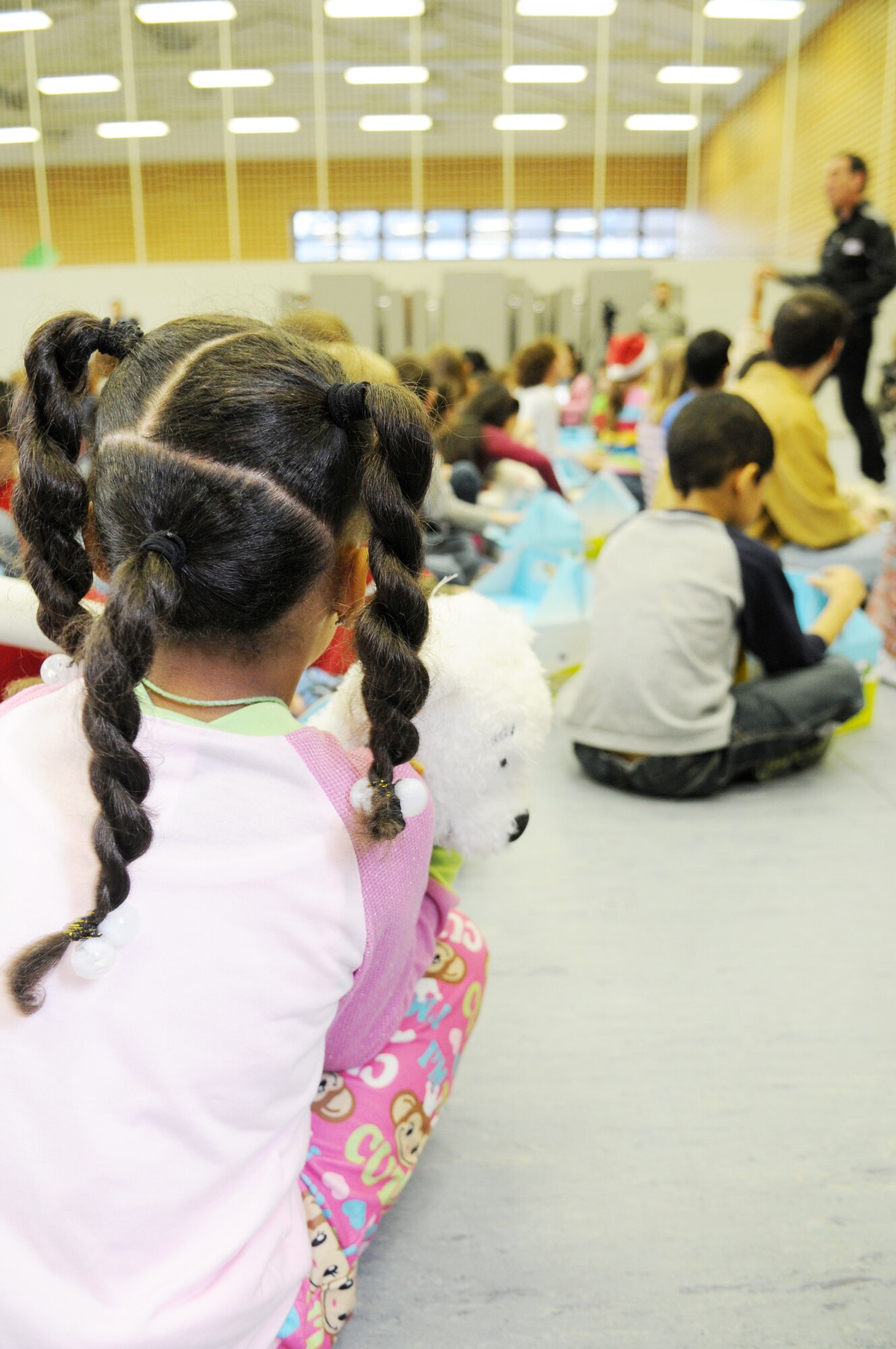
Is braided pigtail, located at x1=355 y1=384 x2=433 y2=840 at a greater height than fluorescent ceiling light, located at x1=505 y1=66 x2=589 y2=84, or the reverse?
fluorescent ceiling light, located at x1=505 y1=66 x2=589 y2=84

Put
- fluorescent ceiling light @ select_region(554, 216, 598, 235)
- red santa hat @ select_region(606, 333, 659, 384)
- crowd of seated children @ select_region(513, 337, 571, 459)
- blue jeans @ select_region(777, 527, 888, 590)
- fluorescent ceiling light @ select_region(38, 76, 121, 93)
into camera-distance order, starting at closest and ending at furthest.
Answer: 1. blue jeans @ select_region(777, 527, 888, 590)
2. crowd of seated children @ select_region(513, 337, 571, 459)
3. red santa hat @ select_region(606, 333, 659, 384)
4. fluorescent ceiling light @ select_region(38, 76, 121, 93)
5. fluorescent ceiling light @ select_region(554, 216, 598, 235)

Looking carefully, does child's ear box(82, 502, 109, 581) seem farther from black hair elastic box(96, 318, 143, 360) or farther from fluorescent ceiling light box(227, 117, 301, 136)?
fluorescent ceiling light box(227, 117, 301, 136)

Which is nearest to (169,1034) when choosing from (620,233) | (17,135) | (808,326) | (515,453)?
(808,326)

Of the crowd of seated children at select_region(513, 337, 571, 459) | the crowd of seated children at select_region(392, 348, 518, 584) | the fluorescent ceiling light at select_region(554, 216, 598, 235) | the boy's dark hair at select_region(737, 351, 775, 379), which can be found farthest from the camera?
the fluorescent ceiling light at select_region(554, 216, 598, 235)

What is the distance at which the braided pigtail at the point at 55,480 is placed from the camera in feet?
2.07

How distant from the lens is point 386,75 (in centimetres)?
868

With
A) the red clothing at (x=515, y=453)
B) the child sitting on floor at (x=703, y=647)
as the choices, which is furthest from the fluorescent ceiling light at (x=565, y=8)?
the child sitting on floor at (x=703, y=647)

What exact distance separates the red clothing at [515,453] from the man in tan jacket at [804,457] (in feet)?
3.56

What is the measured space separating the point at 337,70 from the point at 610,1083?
9509 mm

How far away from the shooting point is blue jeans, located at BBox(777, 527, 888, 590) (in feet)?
8.71

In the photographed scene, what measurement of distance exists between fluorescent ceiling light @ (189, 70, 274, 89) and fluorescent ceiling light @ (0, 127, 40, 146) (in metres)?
1.42

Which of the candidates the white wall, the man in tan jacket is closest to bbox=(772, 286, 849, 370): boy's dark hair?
the man in tan jacket

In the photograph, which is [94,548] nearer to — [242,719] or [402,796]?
[242,719]

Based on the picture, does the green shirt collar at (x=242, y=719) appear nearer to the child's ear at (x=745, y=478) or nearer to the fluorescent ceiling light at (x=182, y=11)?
the child's ear at (x=745, y=478)
